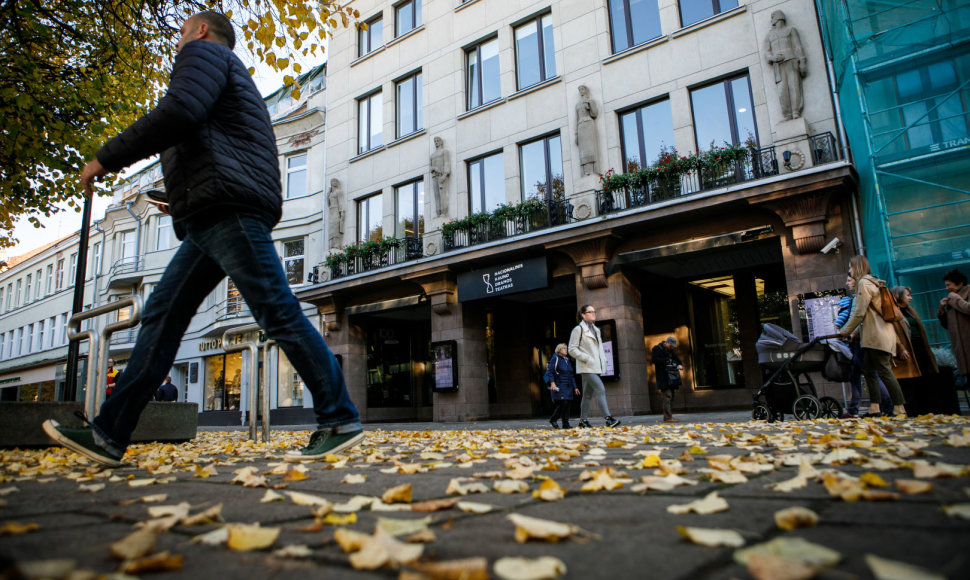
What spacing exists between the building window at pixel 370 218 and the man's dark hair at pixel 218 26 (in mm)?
17193

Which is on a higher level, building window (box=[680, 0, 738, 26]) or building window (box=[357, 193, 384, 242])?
building window (box=[680, 0, 738, 26])

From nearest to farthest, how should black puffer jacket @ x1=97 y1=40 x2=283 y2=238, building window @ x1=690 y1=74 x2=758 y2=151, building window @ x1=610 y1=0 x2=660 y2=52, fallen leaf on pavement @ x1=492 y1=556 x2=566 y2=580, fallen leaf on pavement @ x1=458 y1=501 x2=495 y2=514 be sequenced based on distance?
fallen leaf on pavement @ x1=492 y1=556 x2=566 y2=580, fallen leaf on pavement @ x1=458 y1=501 x2=495 y2=514, black puffer jacket @ x1=97 y1=40 x2=283 y2=238, building window @ x1=690 y1=74 x2=758 y2=151, building window @ x1=610 y1=0 x2=660 y2=52

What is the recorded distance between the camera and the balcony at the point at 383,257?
763 inches

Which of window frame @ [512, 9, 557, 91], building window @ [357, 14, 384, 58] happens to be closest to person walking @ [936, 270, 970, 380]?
window frame @ [512, 9, 557, 91]

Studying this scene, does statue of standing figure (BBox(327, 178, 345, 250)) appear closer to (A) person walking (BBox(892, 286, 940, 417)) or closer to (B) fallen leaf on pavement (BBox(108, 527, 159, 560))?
(A) person walking (BBox(892, 286, 940, 417))

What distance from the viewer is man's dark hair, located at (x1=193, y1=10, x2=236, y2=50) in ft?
12.1

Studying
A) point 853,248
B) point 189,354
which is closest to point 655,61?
point 853,248

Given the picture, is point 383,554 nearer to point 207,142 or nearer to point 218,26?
point 207,142

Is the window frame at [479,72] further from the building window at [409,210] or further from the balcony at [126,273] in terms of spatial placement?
the balcony at [126,273]

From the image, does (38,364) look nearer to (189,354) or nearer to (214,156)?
(189,354)

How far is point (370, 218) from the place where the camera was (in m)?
21.6

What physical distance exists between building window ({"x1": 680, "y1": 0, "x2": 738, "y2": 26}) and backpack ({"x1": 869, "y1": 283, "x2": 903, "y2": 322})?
10450 mm

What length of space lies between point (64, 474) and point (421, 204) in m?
17.3

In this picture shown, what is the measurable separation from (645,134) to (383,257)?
929cm
